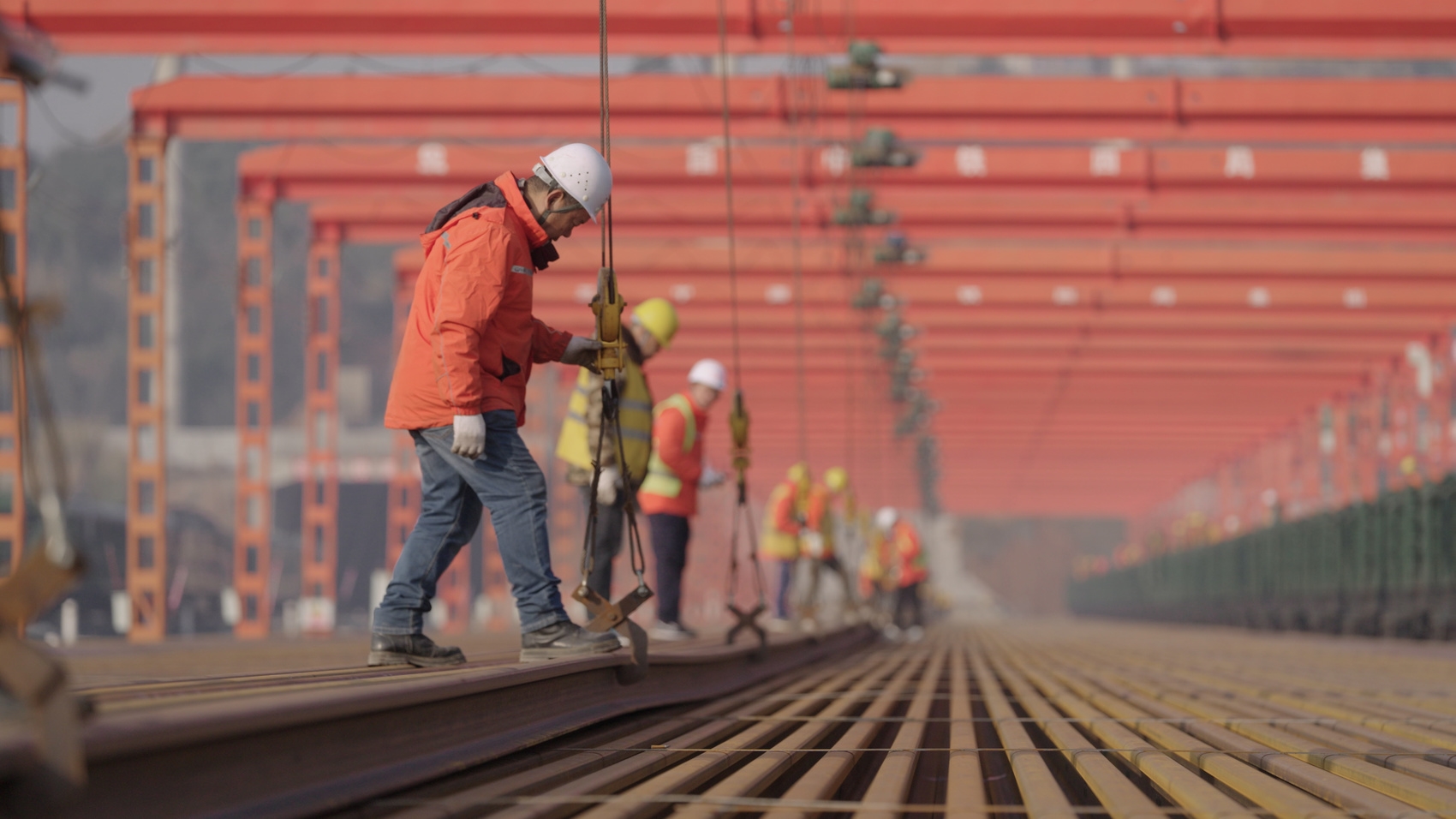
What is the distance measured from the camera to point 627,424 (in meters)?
7.41

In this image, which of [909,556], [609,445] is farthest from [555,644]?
[909,556]

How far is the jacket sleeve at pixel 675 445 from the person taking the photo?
8648mm

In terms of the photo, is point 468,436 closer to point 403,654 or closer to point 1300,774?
point 403,654

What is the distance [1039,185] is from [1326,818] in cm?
1848

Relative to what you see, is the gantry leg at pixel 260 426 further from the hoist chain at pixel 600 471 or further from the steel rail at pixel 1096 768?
the hoist chain at pixel 600 471

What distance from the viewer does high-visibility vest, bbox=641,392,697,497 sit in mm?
8547

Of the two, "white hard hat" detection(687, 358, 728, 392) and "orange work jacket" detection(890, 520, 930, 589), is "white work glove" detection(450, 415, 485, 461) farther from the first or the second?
"orange work jacket" detection(890, 520, 930, 589)

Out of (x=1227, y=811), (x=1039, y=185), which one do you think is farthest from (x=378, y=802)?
(x=1039, y=185)

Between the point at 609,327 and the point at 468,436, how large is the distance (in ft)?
2.43

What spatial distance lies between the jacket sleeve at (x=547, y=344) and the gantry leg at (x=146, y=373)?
573 inches

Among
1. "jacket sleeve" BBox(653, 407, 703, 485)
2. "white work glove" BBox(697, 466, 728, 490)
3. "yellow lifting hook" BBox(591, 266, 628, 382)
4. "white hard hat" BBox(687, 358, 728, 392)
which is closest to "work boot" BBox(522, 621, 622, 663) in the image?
"yellow lifting hook" BBox(591, 266, 628, 382)

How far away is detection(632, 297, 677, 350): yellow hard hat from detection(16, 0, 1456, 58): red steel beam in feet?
22.7

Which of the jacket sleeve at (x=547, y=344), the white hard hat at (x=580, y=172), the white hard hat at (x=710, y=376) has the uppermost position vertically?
the white hard hat at (x=580, y=172)

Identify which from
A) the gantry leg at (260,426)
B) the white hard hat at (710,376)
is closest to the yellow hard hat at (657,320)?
the white hard hat at (710,376)
